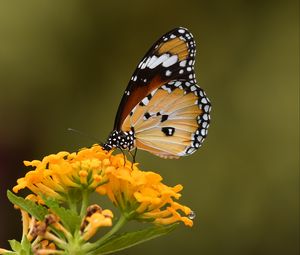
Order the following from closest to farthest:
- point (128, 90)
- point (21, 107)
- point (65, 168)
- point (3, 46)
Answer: point (65, 168) → point (128, 90) → point (3, 46) → point (21, 107)

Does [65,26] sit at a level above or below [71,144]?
above

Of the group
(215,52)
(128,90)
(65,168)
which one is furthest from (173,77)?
(215,52)

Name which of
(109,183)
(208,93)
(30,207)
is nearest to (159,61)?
(109,183)

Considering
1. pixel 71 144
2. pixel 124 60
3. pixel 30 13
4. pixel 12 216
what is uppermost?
pixel 30 13

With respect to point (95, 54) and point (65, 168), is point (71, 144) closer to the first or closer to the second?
point (95, 54)

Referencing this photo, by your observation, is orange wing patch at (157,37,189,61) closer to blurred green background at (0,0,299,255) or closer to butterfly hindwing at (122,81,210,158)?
butterfly hindwing at (122,81,210,158)

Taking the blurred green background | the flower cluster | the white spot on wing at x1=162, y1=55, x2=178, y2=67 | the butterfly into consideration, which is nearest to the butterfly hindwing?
the butterfly

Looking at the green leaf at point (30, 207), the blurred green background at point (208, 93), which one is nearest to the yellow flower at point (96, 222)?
the green leaf at point (30, 207)

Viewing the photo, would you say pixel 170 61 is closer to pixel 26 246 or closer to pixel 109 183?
pixel 109 183

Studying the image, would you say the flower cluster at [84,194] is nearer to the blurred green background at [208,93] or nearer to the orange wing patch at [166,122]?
the orange wing patch at [166,122]
